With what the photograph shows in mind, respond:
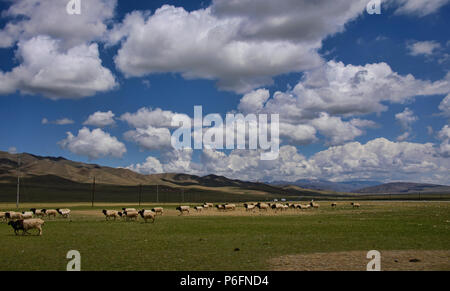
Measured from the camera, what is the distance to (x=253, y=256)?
1948cm

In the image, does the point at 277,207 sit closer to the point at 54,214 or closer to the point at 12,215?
the point at 54,214

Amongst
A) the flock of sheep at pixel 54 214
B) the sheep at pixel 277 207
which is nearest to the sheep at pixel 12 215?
the flock of sheep at pixel 54 214

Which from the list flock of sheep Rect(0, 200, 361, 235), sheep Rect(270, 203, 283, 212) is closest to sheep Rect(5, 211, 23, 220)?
flock of sheep Rect(0, 200, 361, 235)

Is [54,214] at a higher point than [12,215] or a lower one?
lower

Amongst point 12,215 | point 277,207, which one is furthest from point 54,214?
point 277,207

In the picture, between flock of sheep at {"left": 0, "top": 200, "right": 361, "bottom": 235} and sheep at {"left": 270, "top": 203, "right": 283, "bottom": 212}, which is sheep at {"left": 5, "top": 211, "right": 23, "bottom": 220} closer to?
flock of sheep at {"left": 0, "top": 200, "right": 361, "bottom": 235}

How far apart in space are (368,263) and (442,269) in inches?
107

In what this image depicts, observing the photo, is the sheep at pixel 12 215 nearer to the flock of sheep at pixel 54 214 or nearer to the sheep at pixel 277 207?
the flock of sheep at pixel 54 214

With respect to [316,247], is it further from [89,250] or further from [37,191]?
[37,191]

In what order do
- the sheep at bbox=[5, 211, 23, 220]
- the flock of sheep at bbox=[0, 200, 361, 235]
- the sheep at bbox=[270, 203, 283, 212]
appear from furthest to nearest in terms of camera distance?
the sheep at bbox=[270, 203, 283, 212] < the sheep at bbox=[5, 211, 23, 220] < the flock of sheep at bbox=[0, 200, 361, 235]

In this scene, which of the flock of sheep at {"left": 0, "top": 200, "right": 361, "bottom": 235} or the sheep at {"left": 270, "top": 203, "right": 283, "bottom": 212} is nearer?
the flock of sheep at {"left": 0, "top": 200, "right": 361, "bottom": 235}

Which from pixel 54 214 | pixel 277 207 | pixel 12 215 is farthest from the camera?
pixel 277 207
